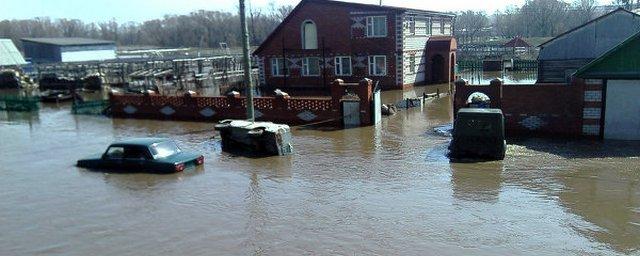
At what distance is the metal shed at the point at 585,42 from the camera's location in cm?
2542

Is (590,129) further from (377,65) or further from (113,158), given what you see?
(377,65)

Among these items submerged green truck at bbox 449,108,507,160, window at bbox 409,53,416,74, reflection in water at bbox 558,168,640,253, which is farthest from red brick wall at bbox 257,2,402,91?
reflection in water at bbox 558,168,640,253

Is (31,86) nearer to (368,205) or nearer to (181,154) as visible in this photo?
(181,154)

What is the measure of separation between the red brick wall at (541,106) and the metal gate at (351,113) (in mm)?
5362

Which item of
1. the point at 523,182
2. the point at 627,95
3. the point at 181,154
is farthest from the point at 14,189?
the point at 627,95

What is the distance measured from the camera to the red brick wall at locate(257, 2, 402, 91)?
39219 millimetres

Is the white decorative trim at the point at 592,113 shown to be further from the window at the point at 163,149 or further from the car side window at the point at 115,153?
the car side window at the point at 115,153

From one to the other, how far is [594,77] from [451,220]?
34.7 ft

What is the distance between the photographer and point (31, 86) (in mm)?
63656

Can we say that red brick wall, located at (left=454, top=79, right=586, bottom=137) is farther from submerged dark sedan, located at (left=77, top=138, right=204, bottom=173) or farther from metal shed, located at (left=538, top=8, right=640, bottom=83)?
submerged dark sedan, located at (left=77, top=138, right=204, bottom=173)

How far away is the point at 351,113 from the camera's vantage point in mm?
25359

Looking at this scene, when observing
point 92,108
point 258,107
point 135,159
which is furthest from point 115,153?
point 92,108

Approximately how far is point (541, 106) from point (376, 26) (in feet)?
64.3

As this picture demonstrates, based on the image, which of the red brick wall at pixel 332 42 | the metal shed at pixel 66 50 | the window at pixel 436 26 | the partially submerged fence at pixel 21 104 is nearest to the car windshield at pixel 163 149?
the red brick wall at pixel 332 42
